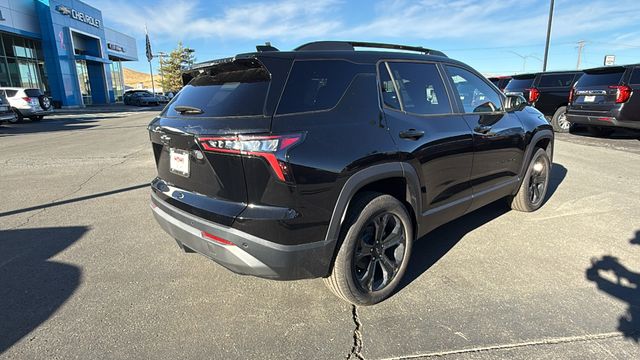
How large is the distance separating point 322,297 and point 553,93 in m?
13.2

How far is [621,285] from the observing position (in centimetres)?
310

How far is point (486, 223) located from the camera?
4484 millimetres

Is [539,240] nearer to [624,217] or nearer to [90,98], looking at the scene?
[624,217]

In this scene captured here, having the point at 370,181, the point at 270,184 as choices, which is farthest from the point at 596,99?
the point at 270,184

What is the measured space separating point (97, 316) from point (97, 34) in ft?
140

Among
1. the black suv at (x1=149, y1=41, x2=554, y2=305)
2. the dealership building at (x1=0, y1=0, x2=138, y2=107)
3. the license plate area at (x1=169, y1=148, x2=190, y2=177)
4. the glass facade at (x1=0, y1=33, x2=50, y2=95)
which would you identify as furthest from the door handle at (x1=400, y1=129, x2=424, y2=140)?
the glass facade at (x1=0, y1=33, x2=50, y2=95)

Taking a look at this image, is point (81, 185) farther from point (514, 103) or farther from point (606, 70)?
point (606, 70)

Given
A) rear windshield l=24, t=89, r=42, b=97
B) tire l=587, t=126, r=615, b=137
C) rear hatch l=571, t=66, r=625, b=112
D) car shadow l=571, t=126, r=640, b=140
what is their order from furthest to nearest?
rear windshield l=24, t=89, r=42, b=97 < tire l=587, t=126, r=615, b=137 < car shadow l=571, t=126, r=640, b=140 < rear hatch l=571, t=66, r=625, b=112

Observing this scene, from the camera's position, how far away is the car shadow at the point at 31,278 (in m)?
2.64

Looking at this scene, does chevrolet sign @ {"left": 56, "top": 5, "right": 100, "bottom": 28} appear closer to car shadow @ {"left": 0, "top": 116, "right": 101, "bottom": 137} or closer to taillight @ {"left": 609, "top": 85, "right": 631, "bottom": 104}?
car shadow @ {"left": 0, "top": 116, "right": 101, "bottom": 137}

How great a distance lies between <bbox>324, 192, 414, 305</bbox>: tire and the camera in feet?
8.50

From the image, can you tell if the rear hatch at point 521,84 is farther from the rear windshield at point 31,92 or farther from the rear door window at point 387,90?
the rear windshield at point 31,92

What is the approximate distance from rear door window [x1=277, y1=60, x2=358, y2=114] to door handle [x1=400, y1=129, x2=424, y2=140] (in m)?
0.57

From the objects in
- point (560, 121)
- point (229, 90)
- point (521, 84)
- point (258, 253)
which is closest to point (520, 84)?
point (521, 84)
